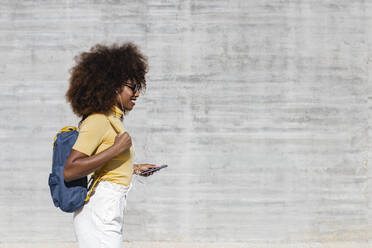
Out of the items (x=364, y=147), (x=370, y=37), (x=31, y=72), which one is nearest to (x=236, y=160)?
(x=364, y=147)

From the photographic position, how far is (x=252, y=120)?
195 inches

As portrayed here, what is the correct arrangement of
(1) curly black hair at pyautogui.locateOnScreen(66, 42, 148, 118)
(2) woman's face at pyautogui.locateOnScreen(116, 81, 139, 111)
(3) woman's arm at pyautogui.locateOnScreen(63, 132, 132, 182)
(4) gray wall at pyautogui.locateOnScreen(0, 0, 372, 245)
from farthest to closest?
(4) gray wall at pyautogui.locateOnScreen(0, 0, 372, 245), (2) woman's face at pyautogui.locateOnScreen(116, 81, 139, 111), (1) curly black hair at pyautogui.locateOnScreen(66, 42, 148, 118), (3) woman's arm at pyautogui.locateOnScreen(63, 132, 132, 182)

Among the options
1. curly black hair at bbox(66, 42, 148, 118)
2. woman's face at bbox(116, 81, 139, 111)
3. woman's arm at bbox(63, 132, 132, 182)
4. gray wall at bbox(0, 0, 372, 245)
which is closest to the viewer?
woman's arm at bbox(63, 132, 132, 182)

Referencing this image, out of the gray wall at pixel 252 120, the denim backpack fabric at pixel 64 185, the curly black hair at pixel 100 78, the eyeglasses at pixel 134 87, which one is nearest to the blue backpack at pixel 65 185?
the denim backpack fabric at pixel 64 185

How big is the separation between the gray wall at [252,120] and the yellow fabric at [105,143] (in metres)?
2.42

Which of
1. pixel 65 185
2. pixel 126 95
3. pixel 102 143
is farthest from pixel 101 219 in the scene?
pixel 126 95

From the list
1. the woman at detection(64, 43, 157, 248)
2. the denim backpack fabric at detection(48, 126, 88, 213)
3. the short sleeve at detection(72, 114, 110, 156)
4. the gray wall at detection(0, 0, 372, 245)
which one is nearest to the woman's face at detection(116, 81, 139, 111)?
the woman at detection(64, 43, 157, 248)

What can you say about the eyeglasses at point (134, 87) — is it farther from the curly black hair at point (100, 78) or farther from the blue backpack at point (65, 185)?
the blue backpack at point (65, 185)

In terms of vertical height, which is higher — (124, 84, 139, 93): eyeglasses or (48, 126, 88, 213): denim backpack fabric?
(124, 84, 139, 93): eyeglasses

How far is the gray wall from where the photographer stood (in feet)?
16.1

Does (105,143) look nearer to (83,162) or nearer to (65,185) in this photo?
(83,162)

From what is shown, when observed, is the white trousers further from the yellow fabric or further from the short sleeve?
the short sleeve

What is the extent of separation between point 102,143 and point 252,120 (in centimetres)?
272

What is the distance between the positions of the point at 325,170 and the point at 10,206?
2931 mm
